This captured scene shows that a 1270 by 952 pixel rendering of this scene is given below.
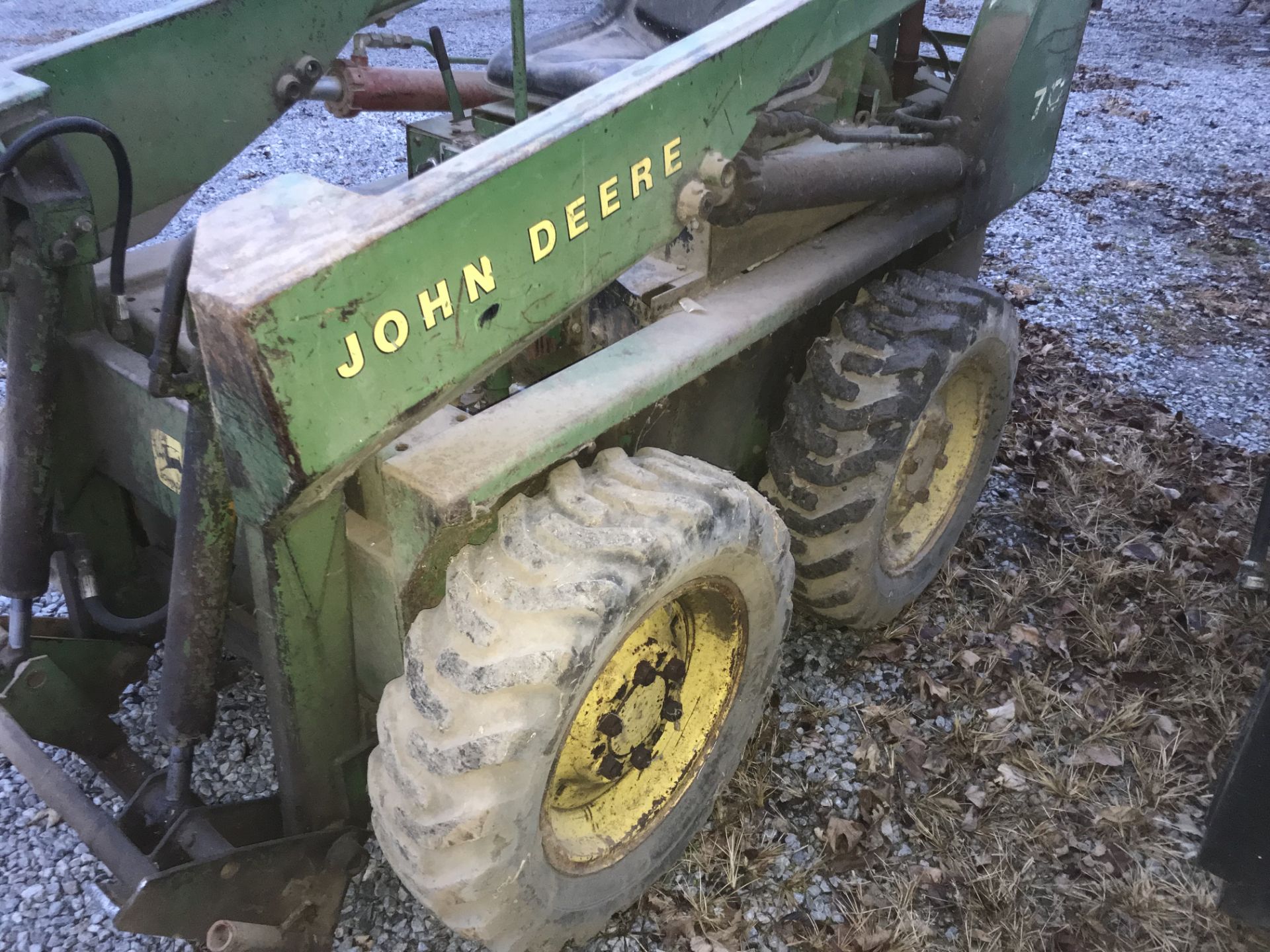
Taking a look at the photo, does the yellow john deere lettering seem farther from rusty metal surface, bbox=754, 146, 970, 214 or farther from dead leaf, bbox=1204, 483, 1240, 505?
dead leaf, bbox=1204, 483, 1240, 505

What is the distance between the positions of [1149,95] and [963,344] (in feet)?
27.5

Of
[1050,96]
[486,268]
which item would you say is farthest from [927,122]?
[486,268]

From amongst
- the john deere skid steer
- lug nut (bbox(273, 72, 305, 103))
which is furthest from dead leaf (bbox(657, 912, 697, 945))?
lug nut (bbox(273, 72, 305, 103))

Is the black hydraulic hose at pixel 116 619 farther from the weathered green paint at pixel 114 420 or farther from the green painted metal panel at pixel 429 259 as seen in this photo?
the green painted metal panel at pixel 429 259

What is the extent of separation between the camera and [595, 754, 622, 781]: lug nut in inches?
91.0

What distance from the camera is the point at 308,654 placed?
2004mm

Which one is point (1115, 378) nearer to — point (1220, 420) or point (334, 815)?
point (1220, 420)

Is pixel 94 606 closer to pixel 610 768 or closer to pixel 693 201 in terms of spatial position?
pixel 610 768

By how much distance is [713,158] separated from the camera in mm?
2092

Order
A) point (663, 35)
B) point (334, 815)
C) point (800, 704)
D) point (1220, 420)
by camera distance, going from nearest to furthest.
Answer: point (334, 815) < point (800, 704) < point (663, 35) < point (1220, 420)

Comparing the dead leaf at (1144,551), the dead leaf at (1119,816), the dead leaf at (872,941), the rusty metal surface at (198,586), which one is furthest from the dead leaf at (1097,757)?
the rusty metal surface at (198,586)

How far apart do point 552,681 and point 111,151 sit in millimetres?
1382

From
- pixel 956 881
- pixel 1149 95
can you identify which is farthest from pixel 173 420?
pixel 1149 95

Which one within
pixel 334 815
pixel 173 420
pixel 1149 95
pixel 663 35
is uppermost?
pixel 663 35
